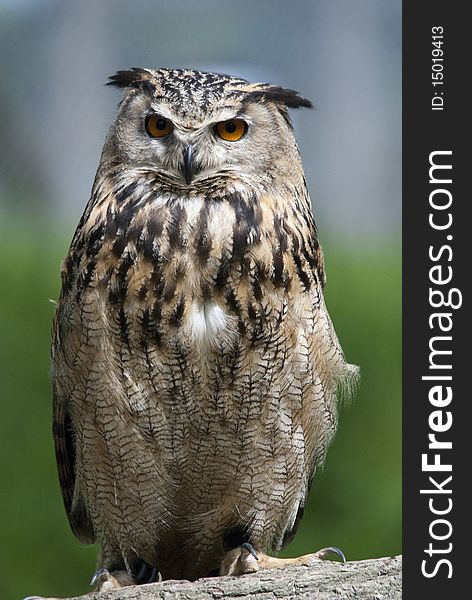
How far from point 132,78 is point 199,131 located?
0.30m

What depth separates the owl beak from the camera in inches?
92.9

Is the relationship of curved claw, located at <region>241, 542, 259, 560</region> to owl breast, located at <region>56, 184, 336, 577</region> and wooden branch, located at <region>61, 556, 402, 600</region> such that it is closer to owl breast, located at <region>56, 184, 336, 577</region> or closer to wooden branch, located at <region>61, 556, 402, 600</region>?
owl breast, located at <region>56, 184, 336, 577</region>

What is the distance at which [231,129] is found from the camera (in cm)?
244

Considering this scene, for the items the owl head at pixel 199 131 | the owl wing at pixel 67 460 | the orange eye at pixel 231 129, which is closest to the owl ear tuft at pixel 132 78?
the owl head at pixel 199 131

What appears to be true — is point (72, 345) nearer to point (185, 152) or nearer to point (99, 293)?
point (99, 293)

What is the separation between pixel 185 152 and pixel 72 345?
536 millimetres

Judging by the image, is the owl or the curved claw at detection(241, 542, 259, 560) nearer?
the owl

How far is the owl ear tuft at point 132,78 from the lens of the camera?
2.52 metres

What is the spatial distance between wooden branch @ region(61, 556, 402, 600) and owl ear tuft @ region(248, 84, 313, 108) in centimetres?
110

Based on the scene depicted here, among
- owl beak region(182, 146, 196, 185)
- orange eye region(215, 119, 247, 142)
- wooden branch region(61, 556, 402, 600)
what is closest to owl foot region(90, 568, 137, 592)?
wooden branch region(61, 556, 402, 600)

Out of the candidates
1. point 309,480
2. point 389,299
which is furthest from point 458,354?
point 389,299

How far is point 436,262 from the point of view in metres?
2.33

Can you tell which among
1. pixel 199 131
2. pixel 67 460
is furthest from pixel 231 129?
pixel 67 460

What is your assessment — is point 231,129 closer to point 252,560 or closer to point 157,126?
point 157,126
